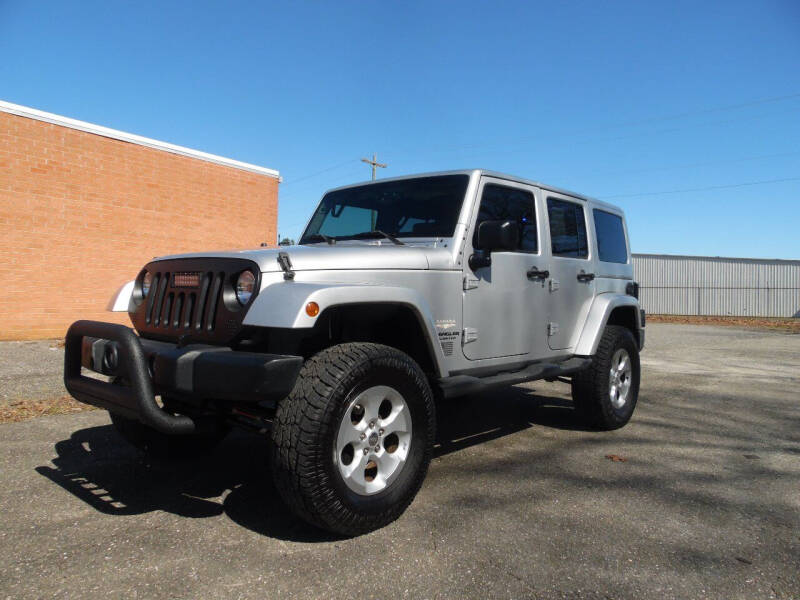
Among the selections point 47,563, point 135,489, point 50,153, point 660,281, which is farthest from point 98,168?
point 660,281

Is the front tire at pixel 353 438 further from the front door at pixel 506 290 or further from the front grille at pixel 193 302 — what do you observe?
the front door at pixel 506 290

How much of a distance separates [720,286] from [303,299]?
3653 cm

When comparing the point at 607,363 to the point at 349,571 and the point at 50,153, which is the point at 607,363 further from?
the point at 50,153

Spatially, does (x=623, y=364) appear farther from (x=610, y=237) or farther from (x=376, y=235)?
(x=376, y=235)

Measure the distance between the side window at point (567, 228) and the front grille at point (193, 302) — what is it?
9.02 ft

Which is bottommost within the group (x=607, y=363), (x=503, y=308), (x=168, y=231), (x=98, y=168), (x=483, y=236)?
(x=607, y=363)

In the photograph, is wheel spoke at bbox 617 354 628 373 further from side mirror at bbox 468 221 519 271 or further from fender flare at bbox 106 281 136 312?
fender flare at bbox 106 281 136 312

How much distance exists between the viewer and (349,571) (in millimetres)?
2479

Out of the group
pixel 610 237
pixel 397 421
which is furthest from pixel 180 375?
pixel 610 237

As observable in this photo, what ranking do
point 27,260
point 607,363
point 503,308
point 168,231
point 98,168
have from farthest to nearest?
point 168,231, point 98,168, point 27,260, point 607,363, point 503,308

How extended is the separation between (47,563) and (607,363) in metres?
4.20

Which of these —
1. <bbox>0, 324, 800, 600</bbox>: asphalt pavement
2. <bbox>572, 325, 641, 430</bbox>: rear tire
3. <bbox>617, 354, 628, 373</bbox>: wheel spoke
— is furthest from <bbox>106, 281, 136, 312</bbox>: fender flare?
<bbox>617, 354, 628, 373</bbox>: wheel spoke

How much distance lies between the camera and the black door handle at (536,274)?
4285 mm

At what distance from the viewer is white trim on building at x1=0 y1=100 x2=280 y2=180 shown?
36.0 ft
